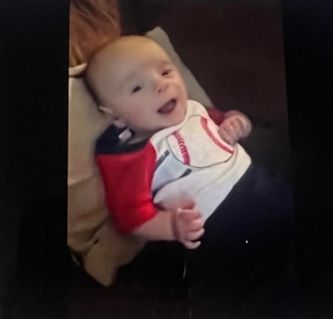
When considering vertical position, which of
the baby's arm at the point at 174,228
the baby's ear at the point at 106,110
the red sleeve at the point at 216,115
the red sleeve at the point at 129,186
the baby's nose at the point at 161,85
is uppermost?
the baby's nose at the point at 161,85

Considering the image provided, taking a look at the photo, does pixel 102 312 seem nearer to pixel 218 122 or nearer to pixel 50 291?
pixel 50 291

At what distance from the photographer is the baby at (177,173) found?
49cm

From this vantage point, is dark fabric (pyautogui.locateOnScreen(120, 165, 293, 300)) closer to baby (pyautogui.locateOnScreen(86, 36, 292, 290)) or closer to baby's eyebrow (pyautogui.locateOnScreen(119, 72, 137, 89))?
baby (pyautogui.locateOnScreen(86, 36, 292, 290))

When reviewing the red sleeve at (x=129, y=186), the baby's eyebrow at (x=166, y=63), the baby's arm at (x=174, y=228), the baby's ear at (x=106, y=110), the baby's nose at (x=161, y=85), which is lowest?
the baby's arm at (x=174, y=228)

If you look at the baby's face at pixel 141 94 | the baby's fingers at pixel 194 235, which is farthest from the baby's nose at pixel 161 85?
the baby's fingers at pixel 194 235

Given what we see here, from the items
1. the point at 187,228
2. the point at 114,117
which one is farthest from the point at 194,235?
the point at 114,117

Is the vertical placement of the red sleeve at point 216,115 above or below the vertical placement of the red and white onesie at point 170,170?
above

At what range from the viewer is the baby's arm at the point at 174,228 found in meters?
0.49

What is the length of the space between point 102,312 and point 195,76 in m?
0.20

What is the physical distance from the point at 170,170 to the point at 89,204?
0.22 ft

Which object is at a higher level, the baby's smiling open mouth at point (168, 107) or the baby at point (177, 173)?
the baby's smiling open mouth at point (168, 107)

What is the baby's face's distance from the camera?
0.50 metres

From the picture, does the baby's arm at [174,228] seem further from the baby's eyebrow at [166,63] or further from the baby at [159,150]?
the baby's eyebrow at [166,63]

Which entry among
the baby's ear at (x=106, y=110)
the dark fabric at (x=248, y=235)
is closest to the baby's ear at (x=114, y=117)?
the baby's ear at (x=106, y=110)
